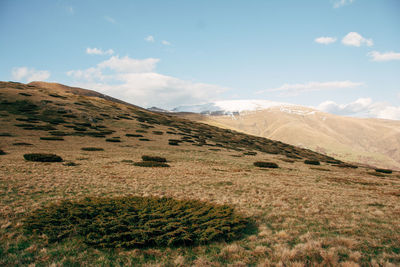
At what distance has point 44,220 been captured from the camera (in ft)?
23.2

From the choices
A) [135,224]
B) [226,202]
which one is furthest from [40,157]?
[226,202]

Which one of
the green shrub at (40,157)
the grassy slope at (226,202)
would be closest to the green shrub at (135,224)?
the grassy slope at (226,202)

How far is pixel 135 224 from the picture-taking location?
6.84 meters

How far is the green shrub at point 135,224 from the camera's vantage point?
20.6 feet

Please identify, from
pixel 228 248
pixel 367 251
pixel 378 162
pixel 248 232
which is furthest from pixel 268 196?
pixel 378 162

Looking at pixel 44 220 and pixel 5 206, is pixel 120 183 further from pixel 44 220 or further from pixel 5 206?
pixel 44 220

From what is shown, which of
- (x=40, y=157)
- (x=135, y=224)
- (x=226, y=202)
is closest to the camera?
(x=135, y=224)

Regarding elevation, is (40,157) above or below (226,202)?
above

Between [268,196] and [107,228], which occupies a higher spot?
[107,228]

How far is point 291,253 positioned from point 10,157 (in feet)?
76.8

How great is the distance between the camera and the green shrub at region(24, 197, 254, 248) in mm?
6281

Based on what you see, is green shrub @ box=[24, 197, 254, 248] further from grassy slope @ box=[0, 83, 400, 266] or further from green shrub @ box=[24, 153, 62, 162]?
green shrub @ box=[24, 153, 62, 162]

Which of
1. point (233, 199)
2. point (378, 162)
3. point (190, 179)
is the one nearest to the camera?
point (233, 199)

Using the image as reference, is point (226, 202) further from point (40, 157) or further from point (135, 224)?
point (40, 157)
